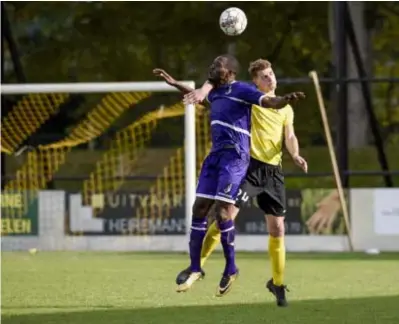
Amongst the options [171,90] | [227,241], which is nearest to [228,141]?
[227,241]

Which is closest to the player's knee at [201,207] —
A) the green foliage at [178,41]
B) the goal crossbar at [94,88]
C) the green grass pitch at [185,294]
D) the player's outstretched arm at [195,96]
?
the green grass pitch at [185,294]

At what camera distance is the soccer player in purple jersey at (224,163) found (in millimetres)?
10359

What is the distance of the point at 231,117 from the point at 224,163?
390mm

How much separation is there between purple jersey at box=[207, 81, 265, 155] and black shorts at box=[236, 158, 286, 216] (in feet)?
0.80

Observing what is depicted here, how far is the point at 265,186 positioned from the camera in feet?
34.8

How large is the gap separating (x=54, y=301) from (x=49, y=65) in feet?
47.6

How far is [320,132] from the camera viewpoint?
72.4ft

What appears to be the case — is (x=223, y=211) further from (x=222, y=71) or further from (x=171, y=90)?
(x=171, y=90)

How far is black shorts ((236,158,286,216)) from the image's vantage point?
10.6 metres

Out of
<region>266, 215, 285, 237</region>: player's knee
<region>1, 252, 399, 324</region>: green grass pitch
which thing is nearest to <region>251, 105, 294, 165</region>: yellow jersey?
<region>266, 215, 285, 237</region>: player's knee

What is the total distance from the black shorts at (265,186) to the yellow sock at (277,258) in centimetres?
24

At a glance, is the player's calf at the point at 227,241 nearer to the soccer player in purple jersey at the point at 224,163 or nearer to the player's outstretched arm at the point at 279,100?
the soccer player in purple jersey at the point at 224,163

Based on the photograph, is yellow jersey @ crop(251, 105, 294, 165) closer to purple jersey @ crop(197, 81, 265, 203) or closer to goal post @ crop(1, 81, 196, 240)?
purple jersey @ crop(197, 81, 265, 203)

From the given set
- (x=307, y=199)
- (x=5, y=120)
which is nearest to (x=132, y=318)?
(x=307, y=199)
